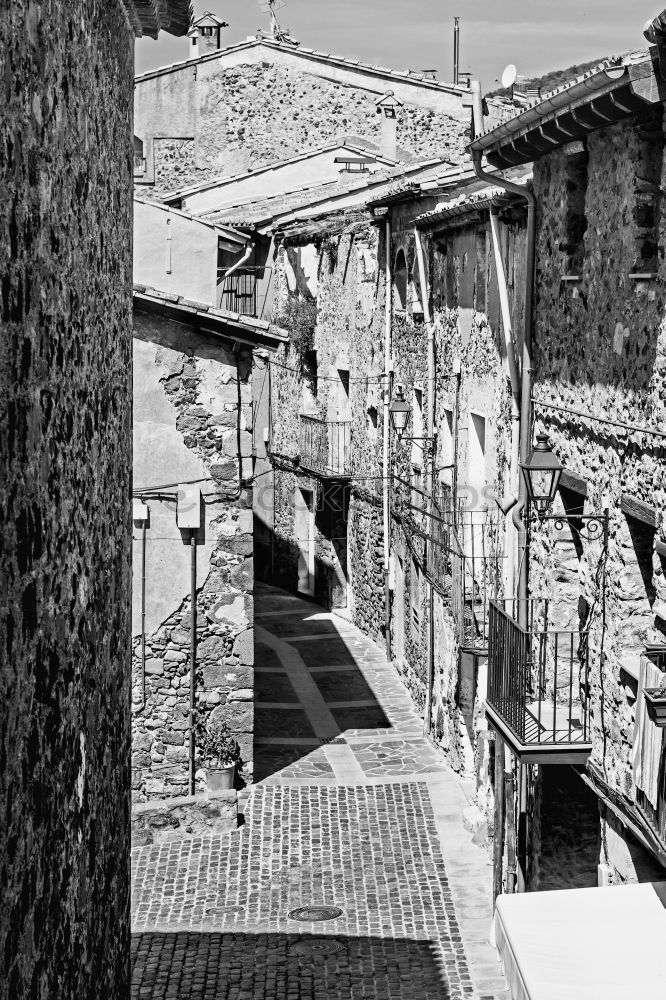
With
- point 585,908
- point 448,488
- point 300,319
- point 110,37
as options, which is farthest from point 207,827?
point 300,319

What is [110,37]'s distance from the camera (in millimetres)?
3469

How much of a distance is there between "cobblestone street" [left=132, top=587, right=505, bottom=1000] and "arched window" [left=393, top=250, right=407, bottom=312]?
6.85 metres

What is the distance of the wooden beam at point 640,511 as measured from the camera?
30.4 feet

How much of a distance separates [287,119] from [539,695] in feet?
79.7

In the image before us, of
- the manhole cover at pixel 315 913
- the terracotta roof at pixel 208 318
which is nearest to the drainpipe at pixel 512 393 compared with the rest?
the terracotta roof at pixel 208 318

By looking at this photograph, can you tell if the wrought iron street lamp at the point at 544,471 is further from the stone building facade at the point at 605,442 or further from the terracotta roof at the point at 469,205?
the terracotta roof at the point at 469,205

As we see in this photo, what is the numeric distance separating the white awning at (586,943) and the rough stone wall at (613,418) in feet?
4.20

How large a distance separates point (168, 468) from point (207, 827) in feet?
14.0

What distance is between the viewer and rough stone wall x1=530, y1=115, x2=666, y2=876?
9516 millimetres

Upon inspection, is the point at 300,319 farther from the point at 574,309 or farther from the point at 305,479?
the point at 574,309

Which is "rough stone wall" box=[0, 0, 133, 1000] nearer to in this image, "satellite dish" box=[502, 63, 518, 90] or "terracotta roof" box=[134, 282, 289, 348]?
"satellite dish" box=[502, 63, 518, 90]

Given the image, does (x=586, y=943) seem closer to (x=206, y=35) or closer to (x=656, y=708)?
(x=656, y=708)

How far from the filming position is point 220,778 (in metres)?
15.8

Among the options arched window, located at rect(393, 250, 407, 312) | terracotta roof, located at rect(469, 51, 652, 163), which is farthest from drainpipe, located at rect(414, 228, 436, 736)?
terracotta roof, located at rect(469, 51, 652, 163)
